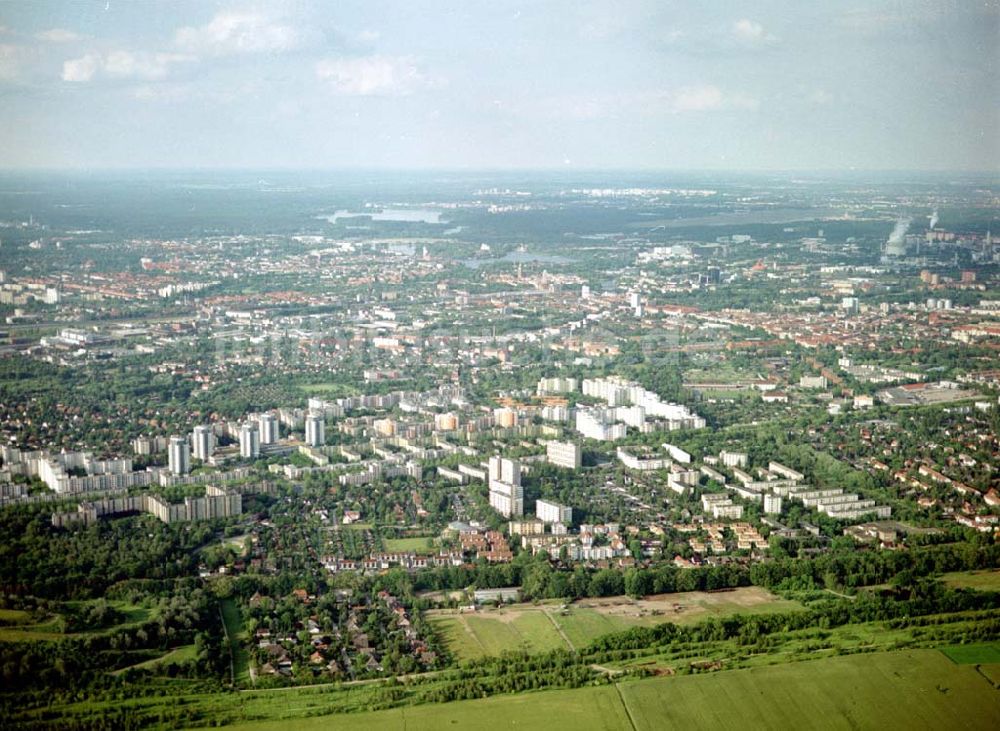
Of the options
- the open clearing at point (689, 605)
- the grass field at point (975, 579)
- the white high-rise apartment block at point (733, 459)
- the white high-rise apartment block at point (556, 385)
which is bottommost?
the grass field at point (975, 579)

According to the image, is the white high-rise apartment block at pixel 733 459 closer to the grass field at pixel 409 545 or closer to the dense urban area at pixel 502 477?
the dense urban area at pixel 502 477

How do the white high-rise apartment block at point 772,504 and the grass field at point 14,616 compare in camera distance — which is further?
the white high-rise apartment block at point 772,504

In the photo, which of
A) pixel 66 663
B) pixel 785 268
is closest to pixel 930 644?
pixel 66 663

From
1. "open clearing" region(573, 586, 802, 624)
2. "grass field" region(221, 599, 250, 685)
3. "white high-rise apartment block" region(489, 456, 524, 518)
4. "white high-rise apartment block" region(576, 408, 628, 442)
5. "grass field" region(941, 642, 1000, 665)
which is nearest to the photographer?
"grass field" region(221, 599, 250, 685)

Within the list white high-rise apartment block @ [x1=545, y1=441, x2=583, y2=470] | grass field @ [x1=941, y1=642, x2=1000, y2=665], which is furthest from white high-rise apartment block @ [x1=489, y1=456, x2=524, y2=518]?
grass field @ [x1=941, y1=642, x2=1000, y2=665]

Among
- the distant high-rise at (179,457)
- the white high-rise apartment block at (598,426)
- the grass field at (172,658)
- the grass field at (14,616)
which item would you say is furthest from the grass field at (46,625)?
the white high-rise apartment block at (598,426)

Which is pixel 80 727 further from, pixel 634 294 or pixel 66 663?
pixel 634 294

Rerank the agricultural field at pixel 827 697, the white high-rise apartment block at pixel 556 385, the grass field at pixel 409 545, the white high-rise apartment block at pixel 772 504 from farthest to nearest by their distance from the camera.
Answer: the white high-rise apartment block at pixel 556 385, the white high-rise apartment block at pixel 772 504, the grass field at pixel 409 545, the agricultural field at pixel 827 697

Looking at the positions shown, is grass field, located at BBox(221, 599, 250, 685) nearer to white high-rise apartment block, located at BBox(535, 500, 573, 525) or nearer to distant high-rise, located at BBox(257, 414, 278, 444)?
white high-rise apartment block, located at BBox(535, 500, 573, 525)
